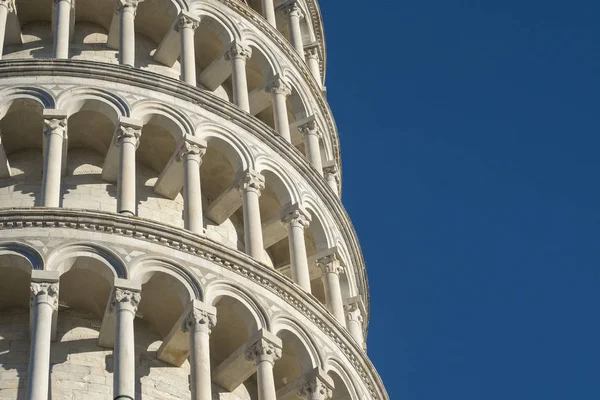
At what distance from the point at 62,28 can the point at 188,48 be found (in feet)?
8.22

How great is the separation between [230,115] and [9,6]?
5.32m

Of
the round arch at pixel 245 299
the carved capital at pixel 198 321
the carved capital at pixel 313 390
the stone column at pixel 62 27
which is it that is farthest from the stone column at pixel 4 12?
the carved capital at pixel 313 390

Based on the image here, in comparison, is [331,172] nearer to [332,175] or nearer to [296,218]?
[332,175]

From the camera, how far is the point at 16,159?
29.1 metres

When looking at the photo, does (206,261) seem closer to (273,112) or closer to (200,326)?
(200,326)

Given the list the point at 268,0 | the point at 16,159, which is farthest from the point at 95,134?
the point at 268,0

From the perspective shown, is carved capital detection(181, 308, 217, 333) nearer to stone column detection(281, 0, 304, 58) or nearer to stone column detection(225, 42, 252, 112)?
stone column detection(225, 42, 252, 112)

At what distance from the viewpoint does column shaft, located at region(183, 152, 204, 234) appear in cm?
2692

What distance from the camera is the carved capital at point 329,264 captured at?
1198 inches

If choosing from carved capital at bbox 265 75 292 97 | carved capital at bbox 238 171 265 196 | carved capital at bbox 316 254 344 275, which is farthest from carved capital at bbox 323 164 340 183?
carved capital at bbox 238 171 265 196

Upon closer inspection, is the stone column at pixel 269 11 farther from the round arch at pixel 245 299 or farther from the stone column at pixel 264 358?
the stone column at pixel 264 358

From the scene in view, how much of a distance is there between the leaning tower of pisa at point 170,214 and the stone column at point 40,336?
3 centimetres

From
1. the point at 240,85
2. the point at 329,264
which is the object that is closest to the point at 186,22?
the point at 240,85

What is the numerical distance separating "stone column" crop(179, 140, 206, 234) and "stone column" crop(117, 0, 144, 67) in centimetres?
247
